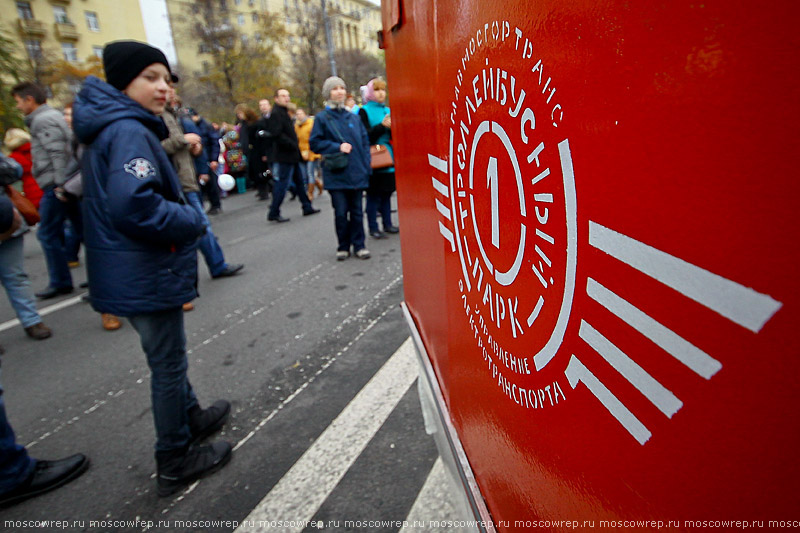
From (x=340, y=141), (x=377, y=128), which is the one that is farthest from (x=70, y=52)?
(x=340, y=141)

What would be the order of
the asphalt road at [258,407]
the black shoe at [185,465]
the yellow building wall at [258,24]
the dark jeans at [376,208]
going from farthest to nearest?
the yellow building wall at [258,24] → the dark jeans at [376,208] → the black shoe at [185,465] → the asphalt road at [258,407]

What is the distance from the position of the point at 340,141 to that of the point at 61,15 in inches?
1838

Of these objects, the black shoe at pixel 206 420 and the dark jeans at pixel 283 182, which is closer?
the black shoe at pixel 206 420

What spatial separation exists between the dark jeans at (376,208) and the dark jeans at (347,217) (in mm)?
560

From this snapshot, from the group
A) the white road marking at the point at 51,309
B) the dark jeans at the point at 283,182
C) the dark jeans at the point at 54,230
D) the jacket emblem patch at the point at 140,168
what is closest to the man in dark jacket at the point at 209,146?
the dark jeans at the point at 283,182

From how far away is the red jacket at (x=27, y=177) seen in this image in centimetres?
501

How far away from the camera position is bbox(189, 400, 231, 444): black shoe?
253 centimetres

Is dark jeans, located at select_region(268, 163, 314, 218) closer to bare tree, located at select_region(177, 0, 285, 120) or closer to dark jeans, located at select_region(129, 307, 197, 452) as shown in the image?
dark jeans, located at select_region(129, 307, 197, 452)

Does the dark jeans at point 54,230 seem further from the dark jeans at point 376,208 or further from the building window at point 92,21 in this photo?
the building window at point 92,21

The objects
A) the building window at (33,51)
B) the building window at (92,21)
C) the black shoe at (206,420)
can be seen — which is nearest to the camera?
the black shoe at (206,420)

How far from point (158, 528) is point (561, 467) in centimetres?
195

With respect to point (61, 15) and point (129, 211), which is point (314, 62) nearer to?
point (61, 15)

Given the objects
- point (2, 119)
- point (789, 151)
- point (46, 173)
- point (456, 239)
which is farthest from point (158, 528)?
point (2, 119)

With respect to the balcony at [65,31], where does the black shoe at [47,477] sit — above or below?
below
